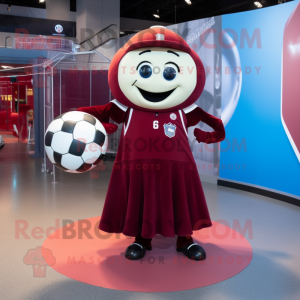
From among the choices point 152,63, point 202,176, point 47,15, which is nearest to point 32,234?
point 152,63

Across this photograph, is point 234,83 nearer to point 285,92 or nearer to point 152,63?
point 285,92

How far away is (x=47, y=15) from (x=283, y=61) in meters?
11.4

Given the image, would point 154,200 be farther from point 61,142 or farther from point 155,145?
point 61,142

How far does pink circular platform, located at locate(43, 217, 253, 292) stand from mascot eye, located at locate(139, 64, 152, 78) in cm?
119

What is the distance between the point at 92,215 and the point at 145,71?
1.63 m

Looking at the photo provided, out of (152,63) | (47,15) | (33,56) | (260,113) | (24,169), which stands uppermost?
(47,15)

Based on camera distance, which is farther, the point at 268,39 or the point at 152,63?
the point at 268,39

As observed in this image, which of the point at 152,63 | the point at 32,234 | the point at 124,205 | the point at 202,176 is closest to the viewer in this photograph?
the point at 152,63

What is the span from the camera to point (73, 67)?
19.9 ft

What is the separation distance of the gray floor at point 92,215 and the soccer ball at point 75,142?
687 millimetres

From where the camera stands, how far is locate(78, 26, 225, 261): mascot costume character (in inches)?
86.5

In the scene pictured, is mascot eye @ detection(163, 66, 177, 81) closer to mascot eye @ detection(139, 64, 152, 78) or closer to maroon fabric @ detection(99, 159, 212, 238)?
mascot eye @ detection(139, 64, 152, 78)

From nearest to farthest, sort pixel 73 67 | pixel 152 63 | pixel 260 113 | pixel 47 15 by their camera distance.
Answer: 1. pixel 152 63
2. pixel 260 113
3. pixel 73 67
4. pixel 47 15

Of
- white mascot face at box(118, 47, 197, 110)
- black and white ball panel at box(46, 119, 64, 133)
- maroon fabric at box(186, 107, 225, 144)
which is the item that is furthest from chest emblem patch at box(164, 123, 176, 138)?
black and white ball panel at box(46, 119, 64, 133)
